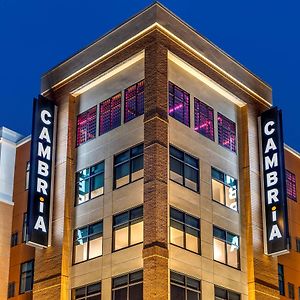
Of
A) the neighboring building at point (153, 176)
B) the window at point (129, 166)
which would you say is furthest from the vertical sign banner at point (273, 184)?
the window at point (129, 166)

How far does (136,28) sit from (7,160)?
13873 mm

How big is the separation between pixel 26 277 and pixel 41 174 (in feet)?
23.9

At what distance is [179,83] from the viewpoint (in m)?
39.3

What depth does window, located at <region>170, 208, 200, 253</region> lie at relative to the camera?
1394 inches

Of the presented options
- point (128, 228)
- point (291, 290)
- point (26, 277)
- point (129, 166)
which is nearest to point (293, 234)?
point (291, 290)

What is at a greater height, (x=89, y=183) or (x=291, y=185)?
(x=291, y=185)

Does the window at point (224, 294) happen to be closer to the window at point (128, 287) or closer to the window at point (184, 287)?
the window at point (184, 287)

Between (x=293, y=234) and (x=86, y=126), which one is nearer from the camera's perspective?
(x=86, y=126)

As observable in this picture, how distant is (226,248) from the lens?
3838 cm

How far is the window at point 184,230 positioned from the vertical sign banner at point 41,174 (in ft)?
26.8

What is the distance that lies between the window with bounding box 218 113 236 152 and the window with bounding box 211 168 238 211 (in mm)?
2082

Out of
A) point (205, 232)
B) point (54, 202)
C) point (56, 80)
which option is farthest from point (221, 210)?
point (56, 80)

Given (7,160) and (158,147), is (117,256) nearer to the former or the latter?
(158,147)

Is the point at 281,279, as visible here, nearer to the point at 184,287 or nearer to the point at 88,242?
the point at 184,287
